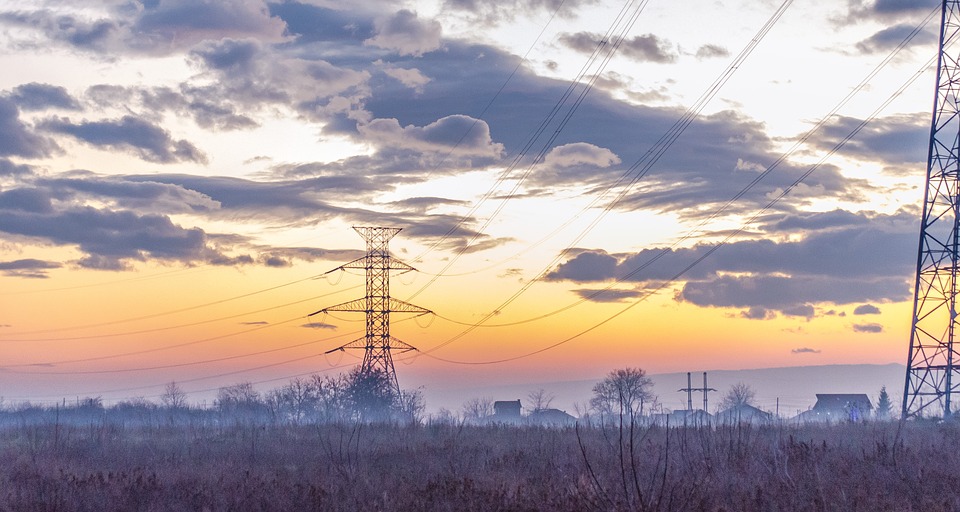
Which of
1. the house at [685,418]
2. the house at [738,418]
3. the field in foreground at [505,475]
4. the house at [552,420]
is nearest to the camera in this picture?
the field in foreground at [505,475]

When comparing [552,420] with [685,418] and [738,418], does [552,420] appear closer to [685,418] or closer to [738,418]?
[738,418]

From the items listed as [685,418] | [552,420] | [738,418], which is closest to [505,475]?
[685,418]

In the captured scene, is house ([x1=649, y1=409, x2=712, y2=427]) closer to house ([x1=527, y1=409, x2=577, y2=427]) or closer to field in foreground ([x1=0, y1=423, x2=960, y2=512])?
field in foreground ([x1=0, y1=423, x2=960, y2=512])

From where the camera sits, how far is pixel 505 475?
1980 centimetres

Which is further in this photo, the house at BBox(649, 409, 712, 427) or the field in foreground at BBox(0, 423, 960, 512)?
the house at BBox(649, 409, 712, 427)

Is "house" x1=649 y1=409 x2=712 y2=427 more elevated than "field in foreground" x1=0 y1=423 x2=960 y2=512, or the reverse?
"house" x1=649 y1=409 x2=712 y2=427

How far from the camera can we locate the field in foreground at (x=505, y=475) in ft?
49.1

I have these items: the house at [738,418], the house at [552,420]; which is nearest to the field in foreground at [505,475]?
the house at [738,418]

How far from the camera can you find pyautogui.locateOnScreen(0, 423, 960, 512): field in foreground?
15.0 metres

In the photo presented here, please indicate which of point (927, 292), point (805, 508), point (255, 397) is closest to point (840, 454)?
point (805, 508)

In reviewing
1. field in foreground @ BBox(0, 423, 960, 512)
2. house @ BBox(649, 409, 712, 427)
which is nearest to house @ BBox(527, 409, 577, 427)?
house @ BBox(649, 409, 712, 427)

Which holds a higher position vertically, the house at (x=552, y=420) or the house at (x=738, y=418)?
the house at (x=738, y=418)

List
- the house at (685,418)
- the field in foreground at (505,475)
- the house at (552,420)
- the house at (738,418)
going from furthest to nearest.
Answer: the house at (552,420) < the house at (738,418) < the house at (685,418) < the field in foreground at (505,475)

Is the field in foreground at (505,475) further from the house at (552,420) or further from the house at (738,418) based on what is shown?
the house at (552,420)
